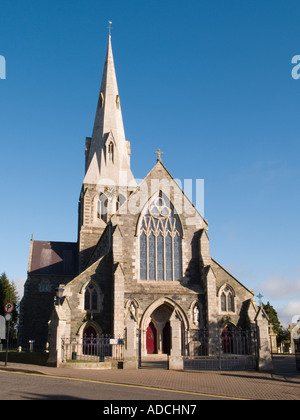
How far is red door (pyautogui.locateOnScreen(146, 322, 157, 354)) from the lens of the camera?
31500 mm

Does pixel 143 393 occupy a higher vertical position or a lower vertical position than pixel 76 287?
lower

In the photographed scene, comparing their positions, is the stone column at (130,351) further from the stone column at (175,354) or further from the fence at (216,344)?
the fence at (216,344)

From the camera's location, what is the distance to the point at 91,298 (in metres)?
30.8

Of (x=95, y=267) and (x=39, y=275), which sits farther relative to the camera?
(x=39, y=275)

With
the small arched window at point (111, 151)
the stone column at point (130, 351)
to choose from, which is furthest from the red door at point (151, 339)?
the small arched window at point (111, 151)

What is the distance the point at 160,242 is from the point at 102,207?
16280 mm

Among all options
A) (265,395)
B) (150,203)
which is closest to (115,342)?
(265,395)

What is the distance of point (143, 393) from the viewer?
1306cm

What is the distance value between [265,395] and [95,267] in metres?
19.4

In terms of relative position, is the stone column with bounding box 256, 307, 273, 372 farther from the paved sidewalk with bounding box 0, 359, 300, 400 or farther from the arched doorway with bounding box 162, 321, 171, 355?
the arched doorway with bounding box 162, 321, 171, 355

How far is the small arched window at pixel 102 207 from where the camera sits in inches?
1884

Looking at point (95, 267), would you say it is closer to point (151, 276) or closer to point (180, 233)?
point (151, 276)

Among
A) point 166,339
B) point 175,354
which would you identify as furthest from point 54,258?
point 175,354
